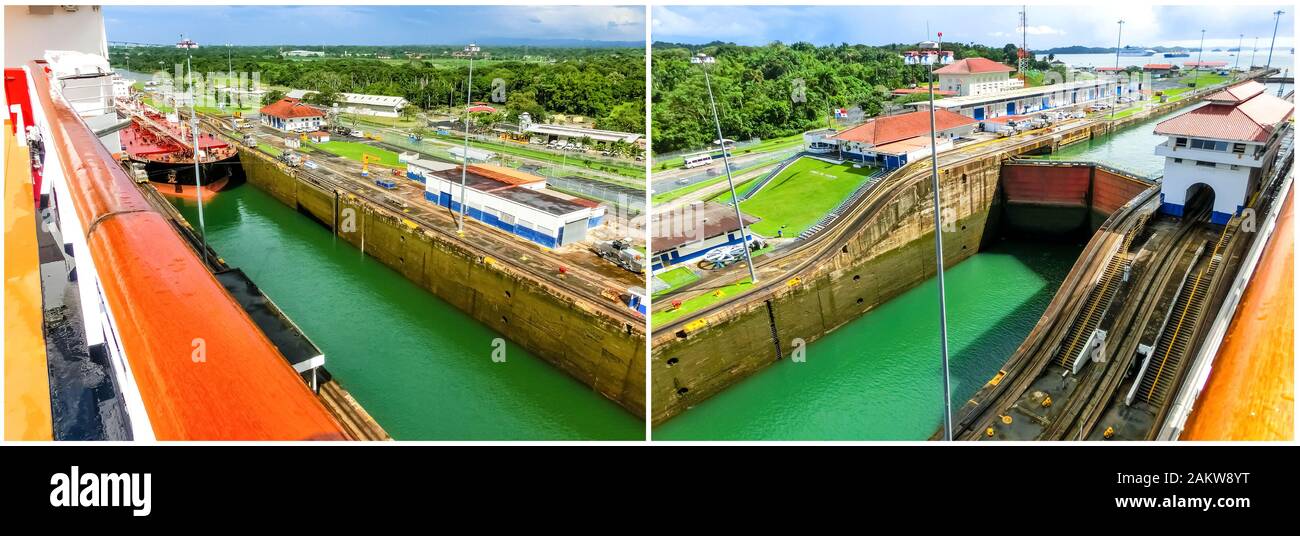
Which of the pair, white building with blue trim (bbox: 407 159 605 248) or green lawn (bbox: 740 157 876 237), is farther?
green lawn (bbox: 740 157 876 237)

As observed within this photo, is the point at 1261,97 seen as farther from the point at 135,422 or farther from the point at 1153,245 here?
the point at 135,422

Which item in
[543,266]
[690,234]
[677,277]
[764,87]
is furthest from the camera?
[764,87]

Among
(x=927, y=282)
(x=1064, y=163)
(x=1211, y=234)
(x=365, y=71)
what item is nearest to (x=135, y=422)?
(x=927, y=282)

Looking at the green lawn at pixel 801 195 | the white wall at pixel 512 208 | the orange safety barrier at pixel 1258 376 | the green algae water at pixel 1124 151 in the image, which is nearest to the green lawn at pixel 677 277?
the green lawn at pixel 801 195

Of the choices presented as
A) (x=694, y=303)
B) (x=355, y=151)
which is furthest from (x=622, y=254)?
(x=355, y=151)

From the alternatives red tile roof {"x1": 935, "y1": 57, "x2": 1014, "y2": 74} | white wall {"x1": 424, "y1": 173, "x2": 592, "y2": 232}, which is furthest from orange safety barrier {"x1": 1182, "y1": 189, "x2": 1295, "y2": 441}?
red tile roof {"x1": 935, "y1": 57, "x2": 1014, "y2": 74}

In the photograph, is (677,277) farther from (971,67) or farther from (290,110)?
(290,110)

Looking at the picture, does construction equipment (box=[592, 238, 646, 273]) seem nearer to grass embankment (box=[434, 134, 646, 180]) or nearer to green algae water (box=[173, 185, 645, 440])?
green algae water (box=[173, 185, 645, 440])
